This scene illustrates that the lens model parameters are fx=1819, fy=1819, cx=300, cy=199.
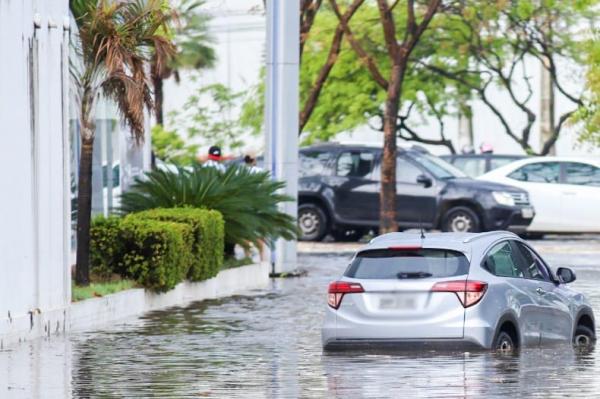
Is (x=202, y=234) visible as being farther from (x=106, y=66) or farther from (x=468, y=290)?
(x=468, y=290)

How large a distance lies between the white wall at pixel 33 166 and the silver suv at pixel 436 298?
3.45 m

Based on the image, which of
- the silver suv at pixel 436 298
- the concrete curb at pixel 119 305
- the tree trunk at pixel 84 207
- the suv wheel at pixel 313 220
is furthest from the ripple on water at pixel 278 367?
the suv wheel at pixel 313 220

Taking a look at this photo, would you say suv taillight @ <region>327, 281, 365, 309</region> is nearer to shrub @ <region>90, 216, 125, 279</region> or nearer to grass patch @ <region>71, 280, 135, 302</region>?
grass patch @ <region>71, 280, 135, 302</region>

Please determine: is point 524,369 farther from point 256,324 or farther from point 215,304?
point 215,304

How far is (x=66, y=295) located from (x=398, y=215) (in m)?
18.6

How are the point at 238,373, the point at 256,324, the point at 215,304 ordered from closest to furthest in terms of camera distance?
the point at 238,373 < the point at 256,324 < the point at 215,304

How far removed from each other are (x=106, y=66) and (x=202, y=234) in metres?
4.33

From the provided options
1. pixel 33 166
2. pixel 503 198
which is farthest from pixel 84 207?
pixel 503 198

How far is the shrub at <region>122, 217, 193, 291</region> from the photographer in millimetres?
22359

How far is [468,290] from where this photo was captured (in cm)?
1556

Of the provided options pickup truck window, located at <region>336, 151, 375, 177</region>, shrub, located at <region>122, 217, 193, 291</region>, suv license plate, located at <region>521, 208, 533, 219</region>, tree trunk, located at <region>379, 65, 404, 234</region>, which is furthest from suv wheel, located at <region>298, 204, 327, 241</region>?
shrub, located at <region>122, 217, 193, 291</region>

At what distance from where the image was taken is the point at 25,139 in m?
18.2

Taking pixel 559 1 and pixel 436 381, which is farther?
pixel 559 1

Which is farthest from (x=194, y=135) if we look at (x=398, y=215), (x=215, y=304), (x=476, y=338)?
(x=476, y=338)
